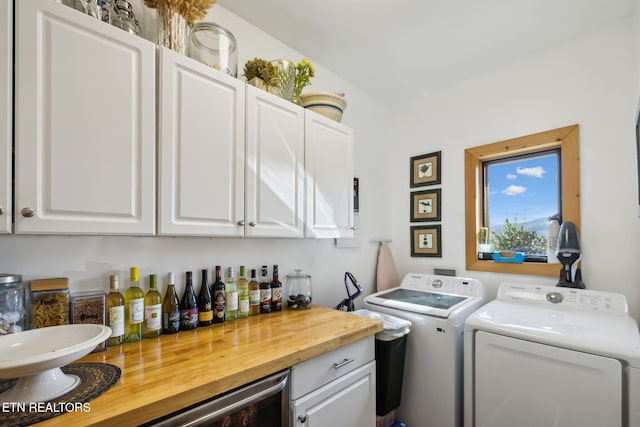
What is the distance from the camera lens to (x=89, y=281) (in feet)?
4.09

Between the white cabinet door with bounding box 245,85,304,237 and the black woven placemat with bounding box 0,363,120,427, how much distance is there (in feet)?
2.41

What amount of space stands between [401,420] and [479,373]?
0.71m

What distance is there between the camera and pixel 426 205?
2.68m

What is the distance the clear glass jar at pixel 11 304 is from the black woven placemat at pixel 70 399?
186mm

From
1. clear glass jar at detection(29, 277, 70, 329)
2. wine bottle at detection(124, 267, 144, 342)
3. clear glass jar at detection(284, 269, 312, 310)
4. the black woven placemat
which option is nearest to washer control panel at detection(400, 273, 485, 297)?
clear glass jar at detection(284, 269, 312, 310)

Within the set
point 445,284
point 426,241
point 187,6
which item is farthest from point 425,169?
point 187,6

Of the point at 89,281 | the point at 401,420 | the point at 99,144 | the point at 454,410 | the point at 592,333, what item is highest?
the point at 99,144

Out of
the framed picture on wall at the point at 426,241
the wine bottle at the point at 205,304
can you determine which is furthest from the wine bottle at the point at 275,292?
the framed picture on wall at the point at 426,241

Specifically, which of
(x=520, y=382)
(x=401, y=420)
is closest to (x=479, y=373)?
(x=520, y=382)

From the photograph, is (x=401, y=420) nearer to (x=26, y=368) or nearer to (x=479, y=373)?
(x=479, y=373)

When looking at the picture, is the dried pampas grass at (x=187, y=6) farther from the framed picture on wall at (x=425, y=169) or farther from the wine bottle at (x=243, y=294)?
the framed picture on wall at (x=425, y=169)

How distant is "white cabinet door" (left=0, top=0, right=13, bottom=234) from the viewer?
873 millimetres

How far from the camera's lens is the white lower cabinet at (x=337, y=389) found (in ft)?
3.95

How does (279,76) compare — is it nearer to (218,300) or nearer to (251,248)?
(251,248)
